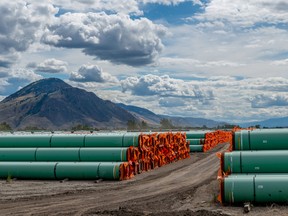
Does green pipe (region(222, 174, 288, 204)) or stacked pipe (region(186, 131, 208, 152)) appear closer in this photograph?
green pipe (region(222, 174, 288, 204))

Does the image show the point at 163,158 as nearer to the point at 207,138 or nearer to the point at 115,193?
the point at 115,193

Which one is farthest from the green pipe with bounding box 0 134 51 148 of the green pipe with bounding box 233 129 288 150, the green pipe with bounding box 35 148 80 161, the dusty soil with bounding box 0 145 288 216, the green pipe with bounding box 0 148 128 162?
the green pipe with bounding box 233 129 288 150

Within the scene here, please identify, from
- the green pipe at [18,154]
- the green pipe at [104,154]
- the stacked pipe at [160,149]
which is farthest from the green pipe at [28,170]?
the stacked pipe at [160,149]

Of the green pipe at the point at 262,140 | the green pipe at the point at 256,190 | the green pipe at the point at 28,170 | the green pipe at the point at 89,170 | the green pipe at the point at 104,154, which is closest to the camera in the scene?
the green pipe at the point at 256,190

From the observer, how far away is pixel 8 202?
64.4ft

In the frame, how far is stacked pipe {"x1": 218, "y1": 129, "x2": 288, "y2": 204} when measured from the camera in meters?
16.7

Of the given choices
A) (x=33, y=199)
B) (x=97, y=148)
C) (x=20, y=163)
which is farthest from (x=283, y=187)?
(x=20, y=163)

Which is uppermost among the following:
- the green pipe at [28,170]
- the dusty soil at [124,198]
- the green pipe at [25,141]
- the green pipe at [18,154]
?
the green pipe at [25,141]

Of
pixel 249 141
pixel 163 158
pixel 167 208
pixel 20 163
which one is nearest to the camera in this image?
pixel 167 208

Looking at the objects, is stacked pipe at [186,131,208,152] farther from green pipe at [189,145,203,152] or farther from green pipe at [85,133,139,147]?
green pipe at [85,133,139,147]

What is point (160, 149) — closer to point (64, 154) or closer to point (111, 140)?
point (111, 140)

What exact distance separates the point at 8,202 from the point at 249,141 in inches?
450

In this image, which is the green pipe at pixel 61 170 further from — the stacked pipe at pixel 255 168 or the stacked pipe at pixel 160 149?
the stacked pipe at pixel 255 168

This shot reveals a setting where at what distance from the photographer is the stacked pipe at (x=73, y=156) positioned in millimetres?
26062
